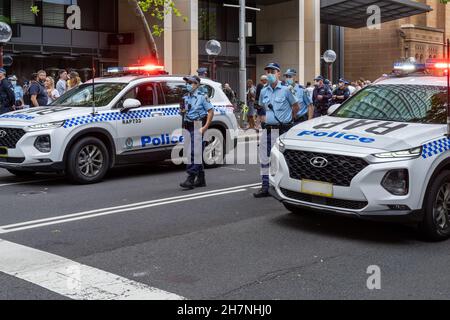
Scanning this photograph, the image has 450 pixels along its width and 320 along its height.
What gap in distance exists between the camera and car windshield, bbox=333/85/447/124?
24.0 feet

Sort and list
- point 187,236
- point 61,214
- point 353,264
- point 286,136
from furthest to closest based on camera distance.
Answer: point 61,214 → point 286,136 → point 187,236 → point 353,264

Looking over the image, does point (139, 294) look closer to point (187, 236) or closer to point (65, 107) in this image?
point (187, 236)

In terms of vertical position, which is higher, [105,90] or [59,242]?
[105,90]

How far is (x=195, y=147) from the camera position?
9.91 metres

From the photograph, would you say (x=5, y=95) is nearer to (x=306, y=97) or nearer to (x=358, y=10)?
(x=306, y=97)

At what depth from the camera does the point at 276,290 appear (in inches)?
203

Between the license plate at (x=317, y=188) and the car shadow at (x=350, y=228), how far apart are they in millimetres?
535

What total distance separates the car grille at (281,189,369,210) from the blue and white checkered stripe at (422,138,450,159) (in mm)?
794

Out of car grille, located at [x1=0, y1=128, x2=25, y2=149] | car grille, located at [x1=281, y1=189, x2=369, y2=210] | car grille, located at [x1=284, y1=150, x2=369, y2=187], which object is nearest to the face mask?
car grille, located at [x1=284, y1=150, x2=369, y2=187]

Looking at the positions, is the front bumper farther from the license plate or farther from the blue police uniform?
the blue police uniform

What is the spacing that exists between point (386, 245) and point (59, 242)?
3.37 metres

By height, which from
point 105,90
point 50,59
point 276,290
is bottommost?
point 276,290

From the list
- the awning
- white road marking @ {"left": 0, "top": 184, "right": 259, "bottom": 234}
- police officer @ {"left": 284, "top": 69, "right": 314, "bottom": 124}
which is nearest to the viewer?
white road marking @ {"left": 0, "top": 184, "right": 259, "bottom": 234}

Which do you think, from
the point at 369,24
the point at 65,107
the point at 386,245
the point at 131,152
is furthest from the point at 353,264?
the point at 369,24
